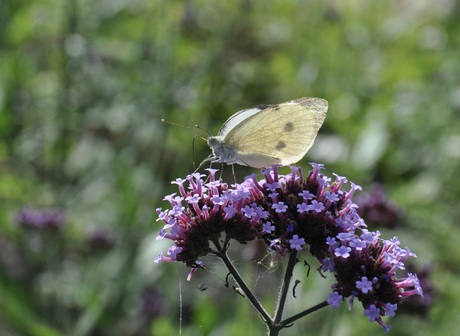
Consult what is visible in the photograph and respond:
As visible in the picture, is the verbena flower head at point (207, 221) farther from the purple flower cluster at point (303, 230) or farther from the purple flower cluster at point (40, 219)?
the purple flower cluster at point (40, 219)

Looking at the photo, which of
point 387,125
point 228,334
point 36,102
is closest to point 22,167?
point 36,102

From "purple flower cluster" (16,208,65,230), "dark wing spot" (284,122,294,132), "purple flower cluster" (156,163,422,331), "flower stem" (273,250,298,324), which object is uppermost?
"dark wing spot" (284,122,294,132)

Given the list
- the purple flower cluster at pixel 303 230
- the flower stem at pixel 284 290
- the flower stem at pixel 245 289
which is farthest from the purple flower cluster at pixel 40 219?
the flower stem at pixel 284 290

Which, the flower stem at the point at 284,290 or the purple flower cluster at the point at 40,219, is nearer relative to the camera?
the flower stem at the point at 284,290

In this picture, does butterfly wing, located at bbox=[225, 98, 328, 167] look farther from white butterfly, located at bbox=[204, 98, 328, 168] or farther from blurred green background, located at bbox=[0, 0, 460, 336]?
blurred green background, located at bbox=[0, 0, 460, 336]

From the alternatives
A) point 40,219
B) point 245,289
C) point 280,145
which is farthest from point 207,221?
point 40,219

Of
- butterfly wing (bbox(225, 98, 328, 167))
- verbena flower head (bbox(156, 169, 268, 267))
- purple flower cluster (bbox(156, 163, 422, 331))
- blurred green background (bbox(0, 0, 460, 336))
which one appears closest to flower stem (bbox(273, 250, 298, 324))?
purple flower cluster (bbox(156, 163, 422, 331))

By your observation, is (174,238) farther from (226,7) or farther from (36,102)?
(226,7)
